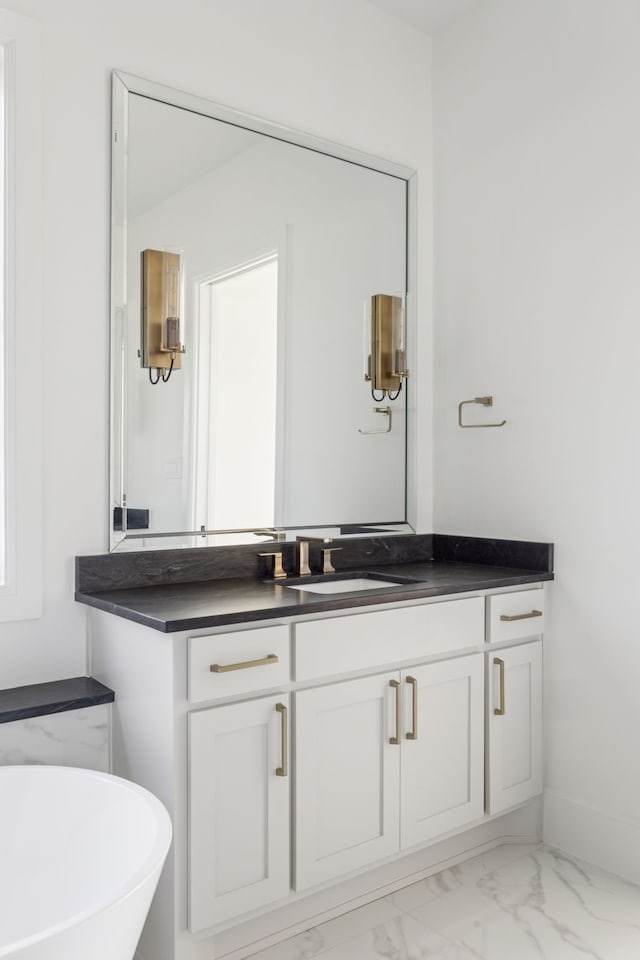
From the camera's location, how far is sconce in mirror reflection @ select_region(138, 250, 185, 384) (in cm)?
221

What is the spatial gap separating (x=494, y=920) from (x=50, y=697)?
1.33 m

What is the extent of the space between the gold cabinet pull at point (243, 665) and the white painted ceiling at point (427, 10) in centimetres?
236

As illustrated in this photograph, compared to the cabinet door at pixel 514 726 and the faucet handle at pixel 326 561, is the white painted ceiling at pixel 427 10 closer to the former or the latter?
the faucet handle at pixel 326 561

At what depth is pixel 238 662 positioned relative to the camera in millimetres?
1815

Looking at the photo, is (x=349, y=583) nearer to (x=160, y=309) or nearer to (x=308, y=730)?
(x=308, y=730)

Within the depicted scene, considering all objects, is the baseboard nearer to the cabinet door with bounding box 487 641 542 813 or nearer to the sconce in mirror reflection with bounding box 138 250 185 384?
the cabinet door with bounding box 487 641 542 813

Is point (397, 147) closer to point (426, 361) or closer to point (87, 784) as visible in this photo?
point (426, 361)

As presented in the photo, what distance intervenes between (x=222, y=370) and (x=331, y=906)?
1.58 m

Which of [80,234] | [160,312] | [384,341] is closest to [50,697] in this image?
[160,312]

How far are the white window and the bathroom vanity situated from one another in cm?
18

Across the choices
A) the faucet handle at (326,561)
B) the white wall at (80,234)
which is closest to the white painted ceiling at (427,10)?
the white wall at (80,234)

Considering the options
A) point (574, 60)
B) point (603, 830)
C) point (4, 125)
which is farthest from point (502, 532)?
point (4, 125)

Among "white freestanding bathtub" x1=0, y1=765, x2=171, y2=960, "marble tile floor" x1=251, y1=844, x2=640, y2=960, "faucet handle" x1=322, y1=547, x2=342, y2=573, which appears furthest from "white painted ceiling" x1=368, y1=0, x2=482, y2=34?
"marble tile floor" x1=251, y1=844, x2=640, y2=960

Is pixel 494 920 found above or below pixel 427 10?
below
